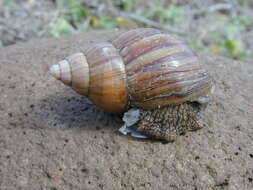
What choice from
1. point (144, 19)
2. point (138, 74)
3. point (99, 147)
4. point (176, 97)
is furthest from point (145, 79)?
point (144, 19)

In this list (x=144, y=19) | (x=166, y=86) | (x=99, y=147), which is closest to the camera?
(x=166, y=86)

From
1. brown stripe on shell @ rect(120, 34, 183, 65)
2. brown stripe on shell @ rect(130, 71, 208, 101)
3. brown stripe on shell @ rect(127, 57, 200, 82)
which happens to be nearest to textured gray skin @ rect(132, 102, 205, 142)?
brown stripe on shell @ rect(130, 71, 208, 101)

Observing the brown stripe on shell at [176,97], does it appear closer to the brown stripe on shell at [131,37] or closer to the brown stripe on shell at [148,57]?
the brown stripe on shell at [148,57]

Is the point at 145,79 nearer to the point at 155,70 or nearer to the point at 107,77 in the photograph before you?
the point at 155,70

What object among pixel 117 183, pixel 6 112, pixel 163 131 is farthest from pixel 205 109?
pixel 6 112

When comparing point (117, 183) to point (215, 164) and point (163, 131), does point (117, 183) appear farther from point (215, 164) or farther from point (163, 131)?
point (215, 164)

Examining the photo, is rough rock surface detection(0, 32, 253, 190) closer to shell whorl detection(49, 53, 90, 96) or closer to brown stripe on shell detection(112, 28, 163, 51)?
shell whorl detection(49, 53, 90, 96)
